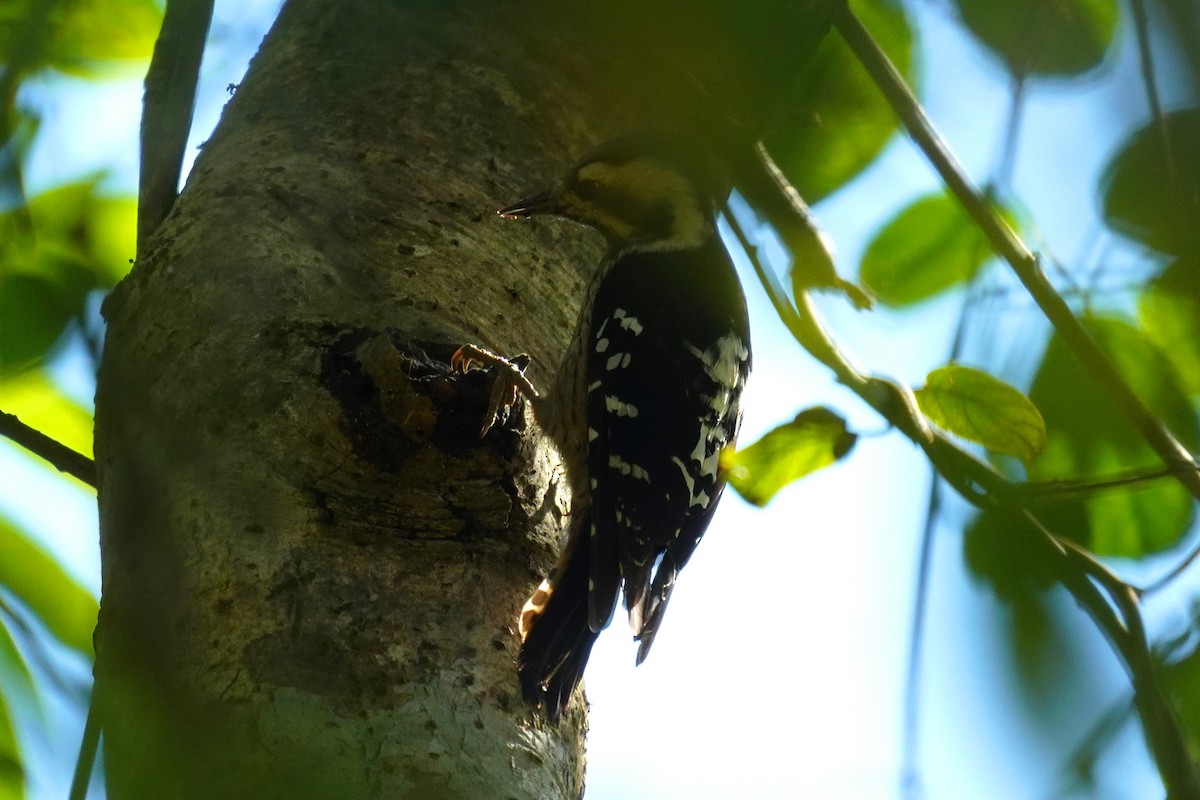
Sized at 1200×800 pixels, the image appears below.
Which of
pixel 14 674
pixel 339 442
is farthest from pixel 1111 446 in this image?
pixel 339 442

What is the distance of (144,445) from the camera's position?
40.8 inches

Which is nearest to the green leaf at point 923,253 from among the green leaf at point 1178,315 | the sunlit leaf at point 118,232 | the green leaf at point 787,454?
the green leaf at point 787,454

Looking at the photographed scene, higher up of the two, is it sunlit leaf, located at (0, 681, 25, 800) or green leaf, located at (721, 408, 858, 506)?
green leaf, located at (721, 408, 858, 506)

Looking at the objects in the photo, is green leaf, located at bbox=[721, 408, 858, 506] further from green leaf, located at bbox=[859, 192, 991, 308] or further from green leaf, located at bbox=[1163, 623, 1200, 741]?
green leaf, located at bbox=[1163, 623, 1200, 741]

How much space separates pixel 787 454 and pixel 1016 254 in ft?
1.69

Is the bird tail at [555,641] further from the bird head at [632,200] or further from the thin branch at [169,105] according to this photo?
the thin branch at [169,105]

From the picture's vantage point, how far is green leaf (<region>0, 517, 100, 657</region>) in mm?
1122

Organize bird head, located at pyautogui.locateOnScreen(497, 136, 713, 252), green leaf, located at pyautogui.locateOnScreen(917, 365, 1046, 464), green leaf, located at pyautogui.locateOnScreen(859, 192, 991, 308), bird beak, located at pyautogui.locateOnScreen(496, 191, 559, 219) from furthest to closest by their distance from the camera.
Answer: bird head, located at pyautogui.locateOnScreen(497, 136, 713, 252) < bird beak, located at pyautogui.locateOnScreen(496, 191, 559, 219) < green leaf, located at pyautogui.locateOnScreen(859, 192, 991, 308) < green leaf, located at pyautogui.locateOnScreen(917, 365, 1046, 464)

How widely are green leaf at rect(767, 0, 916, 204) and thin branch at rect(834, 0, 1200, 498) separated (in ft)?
0.09

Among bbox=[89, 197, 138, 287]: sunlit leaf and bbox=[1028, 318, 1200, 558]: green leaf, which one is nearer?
bbox=[1028, 318, 1200, 558]: green leaf

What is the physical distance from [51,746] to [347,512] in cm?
75

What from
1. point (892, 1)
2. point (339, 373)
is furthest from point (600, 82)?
point (892, 1)

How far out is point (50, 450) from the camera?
65.4 inches

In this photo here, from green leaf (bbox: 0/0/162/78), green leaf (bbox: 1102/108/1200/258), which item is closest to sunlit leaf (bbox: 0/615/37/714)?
green leaf (bbox: 0/0/162/78)
